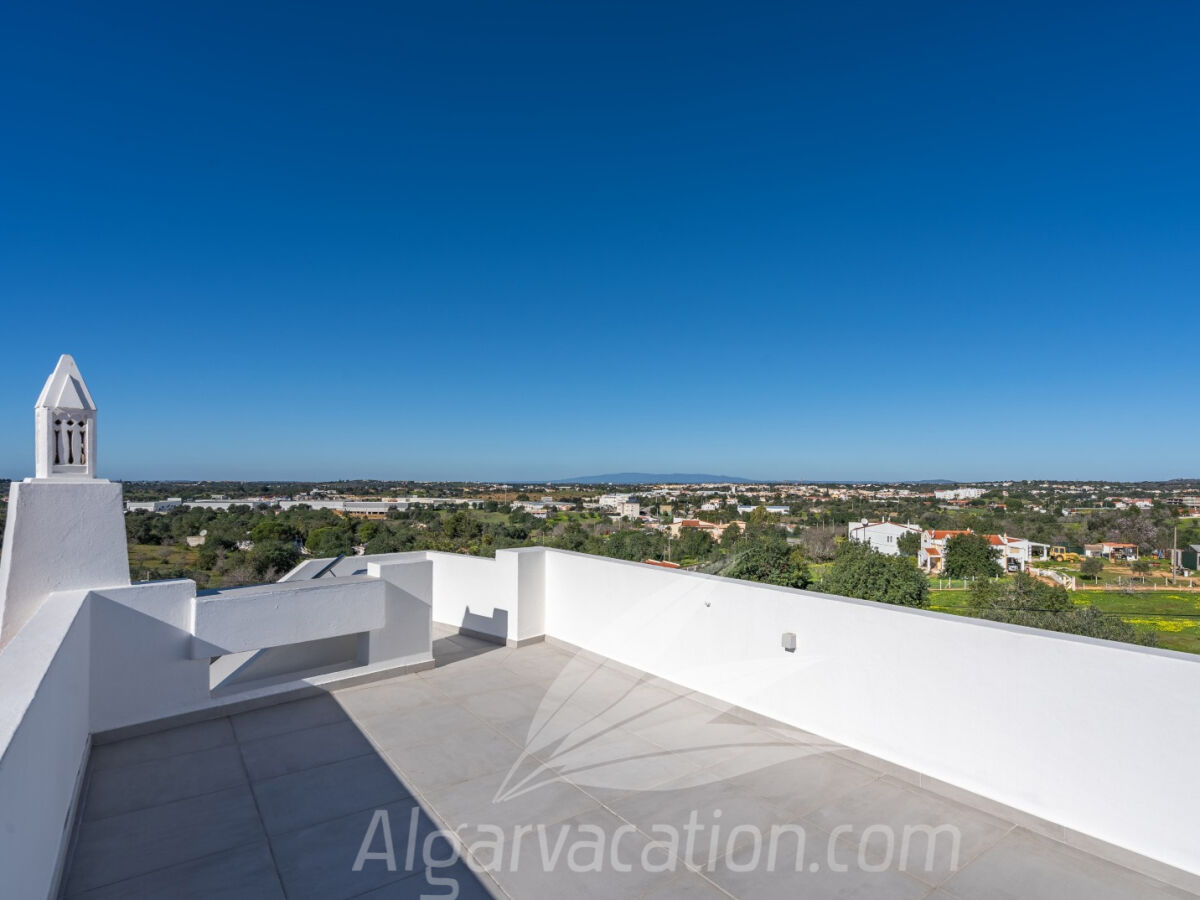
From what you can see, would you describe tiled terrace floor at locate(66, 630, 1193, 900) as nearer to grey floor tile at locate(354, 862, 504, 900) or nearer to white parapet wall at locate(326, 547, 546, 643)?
grey floor tile at locate(354, 862, 504, 900)

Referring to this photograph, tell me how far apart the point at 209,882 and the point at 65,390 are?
4.45 metres

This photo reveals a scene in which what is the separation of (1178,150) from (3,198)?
2048 centimetres

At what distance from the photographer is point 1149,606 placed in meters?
32.5

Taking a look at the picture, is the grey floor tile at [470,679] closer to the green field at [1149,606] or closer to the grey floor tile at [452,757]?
the grey floor tile at [452,757]

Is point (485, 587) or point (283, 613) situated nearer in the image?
point (283, 613)

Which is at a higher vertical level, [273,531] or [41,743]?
[41,743]

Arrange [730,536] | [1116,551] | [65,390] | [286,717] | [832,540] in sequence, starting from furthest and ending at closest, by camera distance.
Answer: [832,540] < [1116,551] < [730,536] < [286,717] < [65,390]

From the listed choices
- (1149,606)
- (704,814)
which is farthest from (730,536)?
(704,814)

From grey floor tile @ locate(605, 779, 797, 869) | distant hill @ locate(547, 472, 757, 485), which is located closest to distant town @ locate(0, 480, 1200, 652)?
grey floor tile @ locate(605, 779, 797, 869)

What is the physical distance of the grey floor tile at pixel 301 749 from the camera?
426 centimetres

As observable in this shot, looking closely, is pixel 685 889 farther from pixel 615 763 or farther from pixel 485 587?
pixel 485 587

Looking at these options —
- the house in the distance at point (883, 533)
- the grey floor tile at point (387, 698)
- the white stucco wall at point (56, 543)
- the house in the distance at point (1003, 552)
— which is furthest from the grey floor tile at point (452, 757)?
the house in the distance at point (883, 533)

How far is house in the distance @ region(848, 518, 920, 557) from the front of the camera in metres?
47.7

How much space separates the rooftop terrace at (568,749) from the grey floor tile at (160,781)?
3 cm
